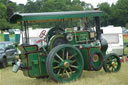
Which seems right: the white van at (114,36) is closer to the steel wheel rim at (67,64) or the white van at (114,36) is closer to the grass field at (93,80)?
the grass field at (93,80)

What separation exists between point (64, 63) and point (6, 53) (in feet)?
23.8

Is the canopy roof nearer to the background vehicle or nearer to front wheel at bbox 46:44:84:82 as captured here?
front wheel at bbox 46:44:84:82

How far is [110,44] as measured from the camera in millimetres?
18469

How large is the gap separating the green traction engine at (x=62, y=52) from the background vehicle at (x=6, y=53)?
5.70 meters

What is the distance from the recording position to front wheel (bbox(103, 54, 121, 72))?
1067cm

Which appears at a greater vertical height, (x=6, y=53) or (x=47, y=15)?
(x=47, y=15)

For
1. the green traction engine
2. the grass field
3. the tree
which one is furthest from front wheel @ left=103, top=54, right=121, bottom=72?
the tree

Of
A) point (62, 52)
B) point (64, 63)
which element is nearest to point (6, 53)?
point (62, 52)

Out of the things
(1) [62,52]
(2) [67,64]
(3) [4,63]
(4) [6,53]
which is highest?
(1) [62,52]

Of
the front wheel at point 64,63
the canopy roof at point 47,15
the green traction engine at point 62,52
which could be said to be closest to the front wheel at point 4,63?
the green traction engine at point 62,52

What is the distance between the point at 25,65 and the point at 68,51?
4.80ft

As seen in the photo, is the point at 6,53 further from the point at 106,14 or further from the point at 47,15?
the point at 106,14

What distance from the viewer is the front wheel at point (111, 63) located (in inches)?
420

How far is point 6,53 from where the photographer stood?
1553cm
